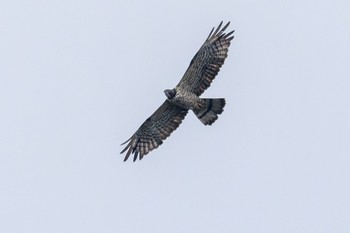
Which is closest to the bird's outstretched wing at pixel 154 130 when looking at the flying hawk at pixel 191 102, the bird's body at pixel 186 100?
the flying hawk at pixel 191 102

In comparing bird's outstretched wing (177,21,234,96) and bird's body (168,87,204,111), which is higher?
bird's outstretched wing (177,21,234,96)

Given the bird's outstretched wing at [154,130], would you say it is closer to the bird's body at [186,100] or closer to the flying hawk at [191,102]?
the flying hawk at [191,102]

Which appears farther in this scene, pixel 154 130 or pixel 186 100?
pixel 154 130

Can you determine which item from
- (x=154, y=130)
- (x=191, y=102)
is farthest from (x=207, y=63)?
(x=154, y=130)

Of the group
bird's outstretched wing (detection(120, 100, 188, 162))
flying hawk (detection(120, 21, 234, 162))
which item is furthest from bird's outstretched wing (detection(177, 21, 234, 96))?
bird's outstretched wing (detection(120, 100, 188, 162))

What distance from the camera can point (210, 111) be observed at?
93.3ft

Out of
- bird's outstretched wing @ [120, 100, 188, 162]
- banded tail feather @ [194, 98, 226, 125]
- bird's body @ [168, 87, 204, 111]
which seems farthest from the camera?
bird's outstretched wing @ [120, 100, 188, 162]

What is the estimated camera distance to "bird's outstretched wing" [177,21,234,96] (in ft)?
91.6

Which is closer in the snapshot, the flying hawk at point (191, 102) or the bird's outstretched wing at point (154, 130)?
the flying hawk at point (191, 102)

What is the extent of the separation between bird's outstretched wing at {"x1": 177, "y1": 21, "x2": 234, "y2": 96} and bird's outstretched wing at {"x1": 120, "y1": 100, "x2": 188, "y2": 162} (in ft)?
2.96

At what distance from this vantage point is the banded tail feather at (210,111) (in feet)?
92.9

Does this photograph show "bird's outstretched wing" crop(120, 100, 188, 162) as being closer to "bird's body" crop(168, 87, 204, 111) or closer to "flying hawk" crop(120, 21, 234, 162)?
"flying hawk" crop(120, 21, 234, 162)

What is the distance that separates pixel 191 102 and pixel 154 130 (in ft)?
4.93

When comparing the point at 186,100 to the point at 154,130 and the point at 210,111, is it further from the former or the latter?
the point at 154,130
